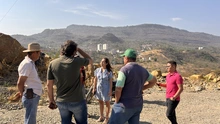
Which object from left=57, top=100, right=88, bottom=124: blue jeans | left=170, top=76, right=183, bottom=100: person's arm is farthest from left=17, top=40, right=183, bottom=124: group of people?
left=170, top=76, right=183, bottom=100: person's arm

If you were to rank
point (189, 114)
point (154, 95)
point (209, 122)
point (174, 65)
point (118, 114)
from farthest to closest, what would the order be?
point (154, 95), point (189, 114), point (209, 122), point (174, 65), point (118, 114)

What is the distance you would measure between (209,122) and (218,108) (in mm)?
2041

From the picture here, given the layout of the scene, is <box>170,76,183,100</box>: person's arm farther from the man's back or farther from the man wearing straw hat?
the man wearing straw hat

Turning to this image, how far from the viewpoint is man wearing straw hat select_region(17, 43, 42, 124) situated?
12.5ft

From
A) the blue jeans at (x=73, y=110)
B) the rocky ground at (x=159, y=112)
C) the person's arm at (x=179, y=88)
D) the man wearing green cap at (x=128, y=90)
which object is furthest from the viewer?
the rocky ground at (x=159, y=112)

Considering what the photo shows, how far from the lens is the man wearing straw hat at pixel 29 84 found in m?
3.80

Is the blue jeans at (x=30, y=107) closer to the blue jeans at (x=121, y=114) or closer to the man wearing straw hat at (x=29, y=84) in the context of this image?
the man wearing straw hat at (x=29, y=84)

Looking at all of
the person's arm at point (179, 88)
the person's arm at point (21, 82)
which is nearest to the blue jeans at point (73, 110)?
the person's arm at point (21, 82)

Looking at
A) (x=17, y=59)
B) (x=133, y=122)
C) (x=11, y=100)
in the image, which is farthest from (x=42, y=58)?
(x=133, y=122)

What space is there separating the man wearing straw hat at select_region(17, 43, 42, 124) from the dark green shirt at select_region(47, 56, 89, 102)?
→ 282 mm

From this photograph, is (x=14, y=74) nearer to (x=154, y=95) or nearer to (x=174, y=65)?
(x=154, y=95)

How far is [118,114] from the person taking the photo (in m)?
3.66

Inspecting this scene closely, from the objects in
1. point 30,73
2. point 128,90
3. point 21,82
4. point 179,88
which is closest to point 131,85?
point 128,90

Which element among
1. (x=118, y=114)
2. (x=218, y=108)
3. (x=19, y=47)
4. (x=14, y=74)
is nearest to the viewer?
(x=118, y=114)
